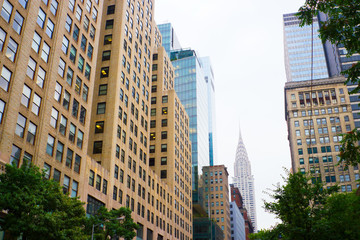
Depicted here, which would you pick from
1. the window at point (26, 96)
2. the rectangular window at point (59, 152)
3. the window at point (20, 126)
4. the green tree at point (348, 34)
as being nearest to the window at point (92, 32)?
the window at point (26, 96)

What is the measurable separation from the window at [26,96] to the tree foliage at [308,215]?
2638cm

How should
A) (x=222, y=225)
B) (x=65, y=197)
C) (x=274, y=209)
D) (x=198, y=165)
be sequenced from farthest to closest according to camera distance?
A: (x=222, y=225) < (x=198, y=165) < (x=274, y=209) < (x=65, y=197)

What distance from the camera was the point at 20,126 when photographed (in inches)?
1391

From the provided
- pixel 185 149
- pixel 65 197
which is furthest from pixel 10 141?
pixel 185 149

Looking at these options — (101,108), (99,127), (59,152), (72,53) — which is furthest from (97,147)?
(72,53)

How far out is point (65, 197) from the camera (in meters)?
28.4

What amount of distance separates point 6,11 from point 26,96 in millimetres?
8643

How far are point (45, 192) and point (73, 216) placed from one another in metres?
3.71

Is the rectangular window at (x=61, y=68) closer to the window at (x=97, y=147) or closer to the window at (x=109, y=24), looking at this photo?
the window at (x=97, y=147)

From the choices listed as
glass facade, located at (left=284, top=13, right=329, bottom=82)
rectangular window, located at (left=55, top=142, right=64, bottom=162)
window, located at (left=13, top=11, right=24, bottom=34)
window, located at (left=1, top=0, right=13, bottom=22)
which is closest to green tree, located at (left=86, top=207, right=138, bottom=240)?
rectangular window, located at (left=55, top=142, right=64, bottom=162)

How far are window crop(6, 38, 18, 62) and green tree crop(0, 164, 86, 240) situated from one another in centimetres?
1377

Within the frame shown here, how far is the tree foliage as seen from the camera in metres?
26.2

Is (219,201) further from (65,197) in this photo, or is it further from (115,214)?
(65,197)

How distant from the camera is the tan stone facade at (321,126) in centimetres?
10894
